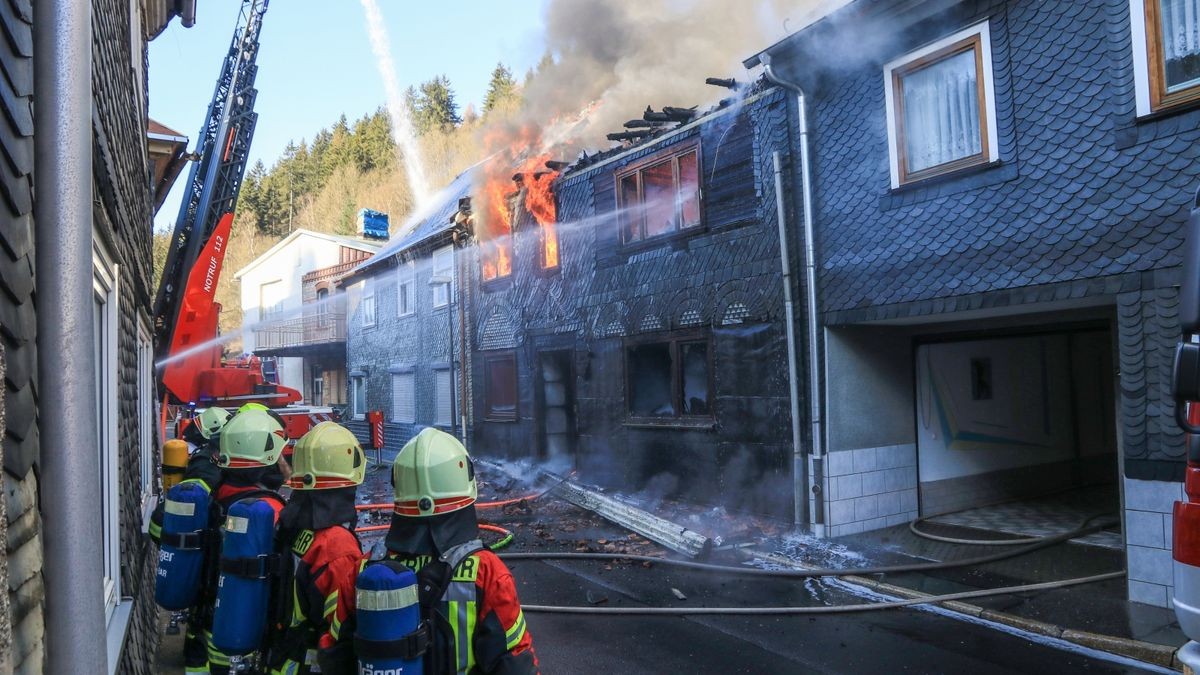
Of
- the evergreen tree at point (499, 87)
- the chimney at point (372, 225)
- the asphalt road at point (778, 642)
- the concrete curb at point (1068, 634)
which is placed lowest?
the asphalt road at point (778, 642)

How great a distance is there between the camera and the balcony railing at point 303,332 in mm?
29625

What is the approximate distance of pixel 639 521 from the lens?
10.4 m

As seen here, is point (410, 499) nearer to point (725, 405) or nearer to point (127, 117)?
point (127, 117)

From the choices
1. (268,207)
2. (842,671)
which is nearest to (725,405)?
(842,671)

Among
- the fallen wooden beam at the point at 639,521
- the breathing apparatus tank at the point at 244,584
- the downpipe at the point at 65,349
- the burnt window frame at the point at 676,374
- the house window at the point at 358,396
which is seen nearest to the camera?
the downpipe at the point at 65,349

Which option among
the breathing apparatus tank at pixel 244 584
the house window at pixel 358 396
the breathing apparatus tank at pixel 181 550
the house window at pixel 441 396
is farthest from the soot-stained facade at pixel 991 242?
the house window at pixel 358 396

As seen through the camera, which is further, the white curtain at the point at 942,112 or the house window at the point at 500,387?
the house window at the point at 500,387

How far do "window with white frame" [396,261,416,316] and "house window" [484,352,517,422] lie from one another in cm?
492

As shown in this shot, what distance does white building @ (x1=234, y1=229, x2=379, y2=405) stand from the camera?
32.4m

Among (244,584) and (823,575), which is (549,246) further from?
(244,584)

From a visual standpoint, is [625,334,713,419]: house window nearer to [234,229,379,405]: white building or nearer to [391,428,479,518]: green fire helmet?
[391,428,479,518]: green fire helmet

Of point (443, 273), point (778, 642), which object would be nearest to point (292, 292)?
point (443, 273)

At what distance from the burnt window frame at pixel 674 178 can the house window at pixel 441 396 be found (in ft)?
25.8

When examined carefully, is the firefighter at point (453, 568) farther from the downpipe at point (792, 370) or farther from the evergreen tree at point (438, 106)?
the evergreen tree at point (438, 106)
